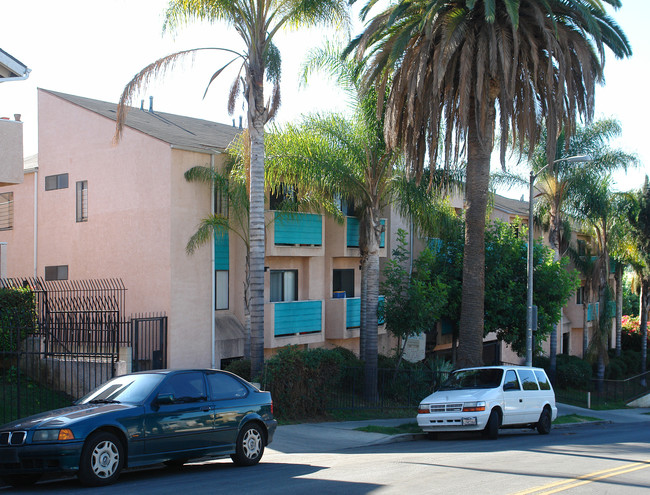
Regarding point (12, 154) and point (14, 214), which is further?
point (14, 214)

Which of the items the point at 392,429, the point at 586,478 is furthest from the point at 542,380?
the point at 586,478

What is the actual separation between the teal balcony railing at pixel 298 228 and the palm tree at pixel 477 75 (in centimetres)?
429

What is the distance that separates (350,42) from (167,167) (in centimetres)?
640

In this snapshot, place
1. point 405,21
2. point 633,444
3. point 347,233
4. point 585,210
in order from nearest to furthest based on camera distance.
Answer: point 633,444, point 405,21, point 347,233, point 585,210

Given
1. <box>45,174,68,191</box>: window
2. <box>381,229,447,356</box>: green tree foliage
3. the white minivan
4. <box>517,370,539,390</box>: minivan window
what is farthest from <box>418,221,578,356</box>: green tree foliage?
<box>45,174,68,191</box>: window

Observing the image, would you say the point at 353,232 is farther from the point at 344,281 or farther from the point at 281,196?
the point at 281,196

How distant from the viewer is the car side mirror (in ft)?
32.2

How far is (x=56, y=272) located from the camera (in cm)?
2442

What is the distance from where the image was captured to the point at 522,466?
1113 cm

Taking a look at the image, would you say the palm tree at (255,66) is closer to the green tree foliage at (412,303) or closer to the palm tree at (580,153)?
the green tree foliage at (412,303)

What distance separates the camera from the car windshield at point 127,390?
1002 cm

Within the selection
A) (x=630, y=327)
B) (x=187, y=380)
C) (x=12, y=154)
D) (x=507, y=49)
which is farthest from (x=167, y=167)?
(x=630, y=327)

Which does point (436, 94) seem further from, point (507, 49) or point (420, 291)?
point (420, 291)

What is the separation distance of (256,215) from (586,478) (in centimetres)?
1021
